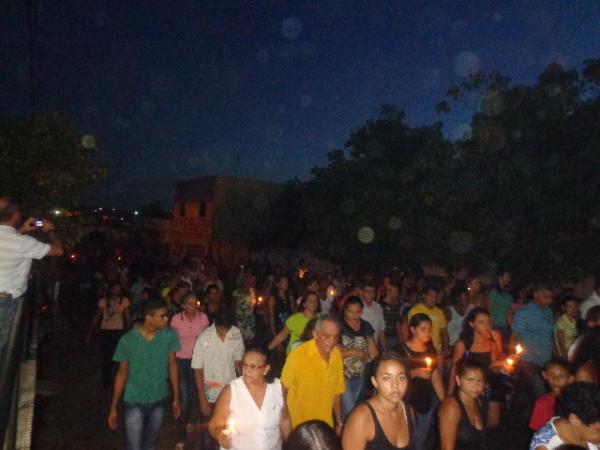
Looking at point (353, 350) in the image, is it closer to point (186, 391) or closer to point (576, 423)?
point (186, 391)

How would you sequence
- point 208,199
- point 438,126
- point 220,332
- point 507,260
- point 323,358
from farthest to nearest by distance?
point 208,199
point 438,126
point 507,260
point 220,332
point 323,358

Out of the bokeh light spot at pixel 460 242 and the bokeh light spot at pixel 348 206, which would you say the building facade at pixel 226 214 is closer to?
the bokeh light spot at pixel 348 206

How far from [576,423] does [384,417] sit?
134 centimetres

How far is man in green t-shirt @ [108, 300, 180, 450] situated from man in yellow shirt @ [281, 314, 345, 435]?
53.8 inches

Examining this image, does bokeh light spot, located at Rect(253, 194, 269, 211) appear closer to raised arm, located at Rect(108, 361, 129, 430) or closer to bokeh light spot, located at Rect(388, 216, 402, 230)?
bokeh light spot, located at Rect(388, 216, 402, 230)

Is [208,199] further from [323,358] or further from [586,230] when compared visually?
[323,358]

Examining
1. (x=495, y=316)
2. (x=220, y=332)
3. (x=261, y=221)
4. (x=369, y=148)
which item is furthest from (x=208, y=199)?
(x=220, y=332)

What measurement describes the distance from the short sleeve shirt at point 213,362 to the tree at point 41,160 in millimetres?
5715

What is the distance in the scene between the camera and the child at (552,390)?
5.02 meters

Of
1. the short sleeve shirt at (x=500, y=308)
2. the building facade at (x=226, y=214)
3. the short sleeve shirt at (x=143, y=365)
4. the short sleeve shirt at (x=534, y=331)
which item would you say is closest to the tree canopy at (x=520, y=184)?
the short sleeve shirt at (x=500, y=308)

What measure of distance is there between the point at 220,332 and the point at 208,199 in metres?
29.5

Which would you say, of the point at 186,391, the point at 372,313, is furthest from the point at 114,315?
the point at 372,313

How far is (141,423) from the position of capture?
5.32 m

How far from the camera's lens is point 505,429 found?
7.55 metres
